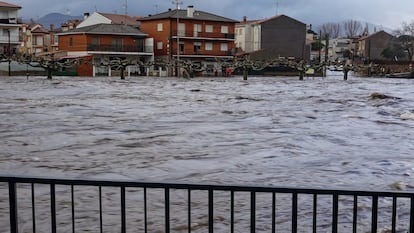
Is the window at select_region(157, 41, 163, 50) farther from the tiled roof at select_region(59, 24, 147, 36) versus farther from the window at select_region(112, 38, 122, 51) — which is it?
the window at select_region(112, 38, 122, 51)

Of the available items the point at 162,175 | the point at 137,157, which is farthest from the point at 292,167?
the point at 137,157

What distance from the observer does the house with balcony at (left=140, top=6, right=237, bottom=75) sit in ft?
224

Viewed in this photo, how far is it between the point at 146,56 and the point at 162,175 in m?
61.2

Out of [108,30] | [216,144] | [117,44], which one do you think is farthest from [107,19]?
[216,144]

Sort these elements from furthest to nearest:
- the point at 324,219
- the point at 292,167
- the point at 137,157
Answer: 1. the point at 137,157
2. the point at 292,167
3. the point at 324,219

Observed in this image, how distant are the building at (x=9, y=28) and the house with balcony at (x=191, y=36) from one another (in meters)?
15.5

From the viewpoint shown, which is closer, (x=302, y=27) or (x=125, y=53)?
(x=125, y=53)

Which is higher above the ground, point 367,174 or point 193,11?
point 193,11

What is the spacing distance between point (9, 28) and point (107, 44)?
10903mm

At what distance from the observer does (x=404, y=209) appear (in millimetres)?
5848

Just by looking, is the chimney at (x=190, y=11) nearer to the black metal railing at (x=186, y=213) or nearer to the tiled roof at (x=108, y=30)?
the tiled roof at (x=108, y=30)

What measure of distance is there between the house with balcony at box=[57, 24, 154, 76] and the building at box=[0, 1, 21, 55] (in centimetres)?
564

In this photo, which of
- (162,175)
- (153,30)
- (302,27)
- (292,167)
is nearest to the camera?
(162,175)

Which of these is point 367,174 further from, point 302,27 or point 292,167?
point 302,27
